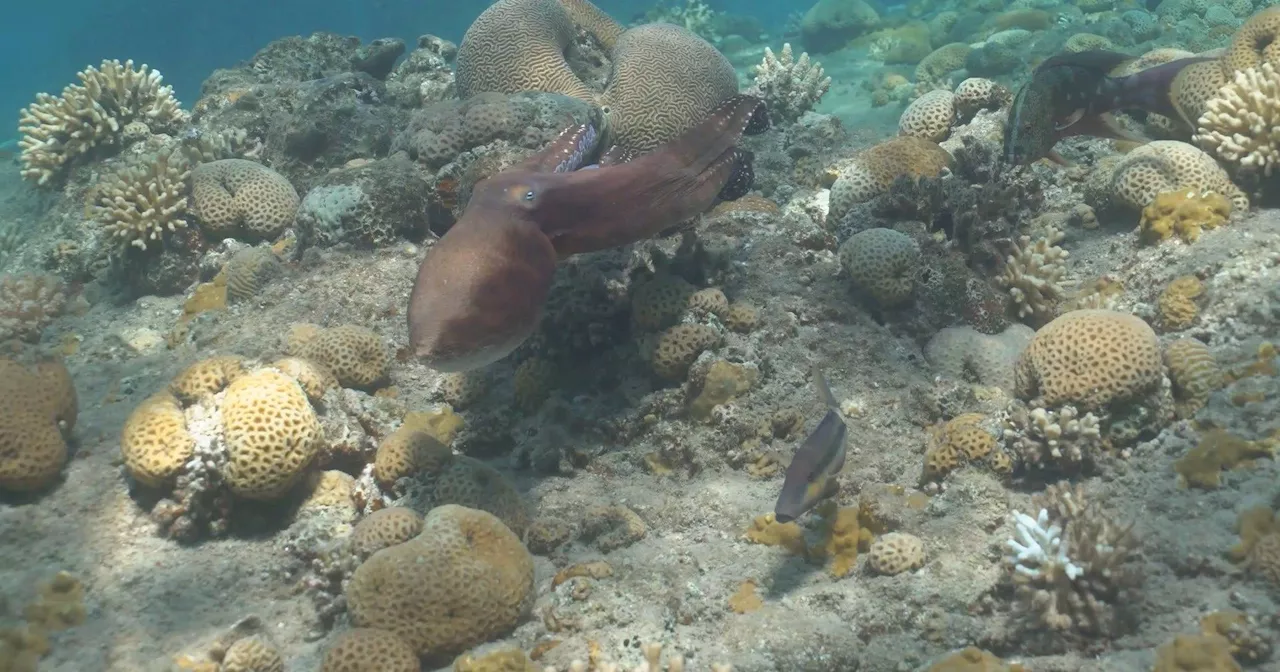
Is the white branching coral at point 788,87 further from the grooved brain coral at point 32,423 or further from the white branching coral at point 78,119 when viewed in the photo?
the grooved brain coral at point 32,423

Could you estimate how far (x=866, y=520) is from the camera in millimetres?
4070

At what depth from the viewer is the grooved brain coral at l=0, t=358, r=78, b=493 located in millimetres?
4316

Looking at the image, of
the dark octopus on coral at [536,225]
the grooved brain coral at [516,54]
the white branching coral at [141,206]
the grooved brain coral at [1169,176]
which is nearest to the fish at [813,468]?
the dark octopus on coral at [536,225]

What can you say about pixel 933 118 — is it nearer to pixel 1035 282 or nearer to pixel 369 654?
pixel 1035 282

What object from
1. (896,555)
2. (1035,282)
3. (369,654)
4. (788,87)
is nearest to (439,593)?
(369,654)

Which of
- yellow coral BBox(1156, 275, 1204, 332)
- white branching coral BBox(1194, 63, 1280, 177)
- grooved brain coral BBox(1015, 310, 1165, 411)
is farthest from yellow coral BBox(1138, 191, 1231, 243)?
grooved brain coral BBox(1015, 310, 1165, 411)

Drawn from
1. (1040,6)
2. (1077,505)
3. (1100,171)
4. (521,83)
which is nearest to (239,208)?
(521,83)

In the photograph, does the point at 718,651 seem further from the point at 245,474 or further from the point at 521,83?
the point at 521,83

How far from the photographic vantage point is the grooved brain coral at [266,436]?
421 cm

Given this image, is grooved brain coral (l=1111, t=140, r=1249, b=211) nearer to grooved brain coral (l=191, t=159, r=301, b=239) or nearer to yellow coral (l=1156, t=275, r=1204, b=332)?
yellow coral (l=1156, t=275, r=1204, b=332)

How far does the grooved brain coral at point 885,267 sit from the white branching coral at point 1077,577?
2348mm

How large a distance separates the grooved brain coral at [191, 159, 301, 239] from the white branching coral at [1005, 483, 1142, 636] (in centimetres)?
753

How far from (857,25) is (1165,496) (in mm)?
22620

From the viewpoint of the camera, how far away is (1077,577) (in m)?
3.22
